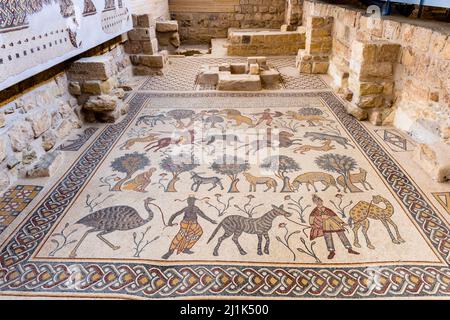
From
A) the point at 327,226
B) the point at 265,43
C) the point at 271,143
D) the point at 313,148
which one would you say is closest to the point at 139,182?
the point at 271,143

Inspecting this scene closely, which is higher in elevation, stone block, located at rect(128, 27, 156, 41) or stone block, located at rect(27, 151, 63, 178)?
stone block, located at rect(128, 27, 156, 41)

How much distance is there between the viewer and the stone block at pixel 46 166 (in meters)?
2.78

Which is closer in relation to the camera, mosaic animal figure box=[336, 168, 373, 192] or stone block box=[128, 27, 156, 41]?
mosaic animal figure box=[336, 168, 373, 192]

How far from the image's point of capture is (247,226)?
2174 millimetres

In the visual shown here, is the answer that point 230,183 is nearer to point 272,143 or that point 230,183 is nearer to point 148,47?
point 272,143

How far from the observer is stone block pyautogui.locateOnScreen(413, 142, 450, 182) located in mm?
2578

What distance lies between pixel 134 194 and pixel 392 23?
3.30 m

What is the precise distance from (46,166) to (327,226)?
2274mm

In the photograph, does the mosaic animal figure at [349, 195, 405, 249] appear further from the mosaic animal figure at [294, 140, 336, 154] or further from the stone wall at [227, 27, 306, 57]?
the stone wall at [227, 27, 306, 57]

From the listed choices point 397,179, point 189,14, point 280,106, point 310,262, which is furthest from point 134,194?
point 189,14

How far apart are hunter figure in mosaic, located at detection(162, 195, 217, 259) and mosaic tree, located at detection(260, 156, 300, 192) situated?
2.39 feet

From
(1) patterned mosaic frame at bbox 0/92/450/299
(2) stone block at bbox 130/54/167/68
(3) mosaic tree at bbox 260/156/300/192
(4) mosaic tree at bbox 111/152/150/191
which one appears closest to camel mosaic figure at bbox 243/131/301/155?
(3) mosaic tree at bbox 260/156/300/192

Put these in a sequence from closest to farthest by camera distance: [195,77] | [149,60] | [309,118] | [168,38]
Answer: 1. [309,118]
2. [195,77]
3. [149,60]
4. [168,38]

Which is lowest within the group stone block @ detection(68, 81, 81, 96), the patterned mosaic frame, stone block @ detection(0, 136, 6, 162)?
the patterned mosaic frame
